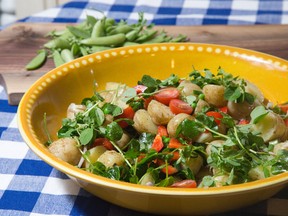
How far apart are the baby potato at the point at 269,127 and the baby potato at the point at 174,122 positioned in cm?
14

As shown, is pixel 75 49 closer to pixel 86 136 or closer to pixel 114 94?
pixel 114 94

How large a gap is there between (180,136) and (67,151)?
0.71 ft

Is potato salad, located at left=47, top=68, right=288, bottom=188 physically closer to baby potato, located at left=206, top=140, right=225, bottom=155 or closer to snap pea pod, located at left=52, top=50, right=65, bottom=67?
baby potato, located at left=206, top=140, right=225, bottom=155

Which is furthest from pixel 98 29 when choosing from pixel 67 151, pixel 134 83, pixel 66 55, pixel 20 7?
pixel 20 7

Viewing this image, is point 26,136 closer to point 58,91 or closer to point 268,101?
point 58,91

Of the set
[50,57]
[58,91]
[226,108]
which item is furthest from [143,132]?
[50,57]

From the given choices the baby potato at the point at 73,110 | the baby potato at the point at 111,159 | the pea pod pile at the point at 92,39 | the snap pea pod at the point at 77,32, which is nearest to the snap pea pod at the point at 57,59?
the pea pod pile at the point at 92,39

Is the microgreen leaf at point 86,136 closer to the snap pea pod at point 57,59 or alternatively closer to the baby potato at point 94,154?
the baby potato at point 94,154

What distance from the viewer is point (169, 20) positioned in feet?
7.68

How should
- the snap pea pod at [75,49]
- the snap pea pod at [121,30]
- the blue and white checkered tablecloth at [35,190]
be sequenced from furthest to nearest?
the snap pea pod at [121,30] < the snap pea pod at [75,49] < the blue and white checkered tablecloth at [35,190]

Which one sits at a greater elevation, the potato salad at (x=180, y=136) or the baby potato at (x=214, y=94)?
the baby potato at (x=214, y=94)

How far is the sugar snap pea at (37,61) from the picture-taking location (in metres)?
1.79

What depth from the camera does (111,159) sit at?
1104 millimetres

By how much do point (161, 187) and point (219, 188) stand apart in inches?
3.7
